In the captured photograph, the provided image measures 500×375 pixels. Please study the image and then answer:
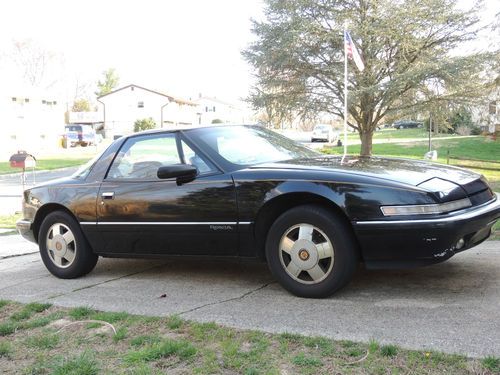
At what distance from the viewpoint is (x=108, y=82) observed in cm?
8612

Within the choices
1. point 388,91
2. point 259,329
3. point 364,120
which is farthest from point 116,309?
point 364,120

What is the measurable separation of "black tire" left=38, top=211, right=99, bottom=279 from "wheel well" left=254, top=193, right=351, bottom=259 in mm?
1965

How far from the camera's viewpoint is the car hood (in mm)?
3980

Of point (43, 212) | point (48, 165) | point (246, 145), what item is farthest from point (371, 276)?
point (48, 165)

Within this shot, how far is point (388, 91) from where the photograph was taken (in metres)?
21.5

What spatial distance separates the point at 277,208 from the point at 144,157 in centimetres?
161

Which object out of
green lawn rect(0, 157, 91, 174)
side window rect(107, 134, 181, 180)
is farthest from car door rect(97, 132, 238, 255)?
green lawn rect(0, 157, 91, 174)

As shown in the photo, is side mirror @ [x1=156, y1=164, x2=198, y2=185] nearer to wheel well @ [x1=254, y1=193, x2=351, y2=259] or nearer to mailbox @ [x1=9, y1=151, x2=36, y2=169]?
wheel well @ [x1=254, y1=193, x2=351, y2=259]

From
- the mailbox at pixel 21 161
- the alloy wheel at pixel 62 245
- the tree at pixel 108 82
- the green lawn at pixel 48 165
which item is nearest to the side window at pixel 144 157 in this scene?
the alloy wheel at pixel 62 245

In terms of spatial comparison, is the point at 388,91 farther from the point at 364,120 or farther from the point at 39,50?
the point at 39,50

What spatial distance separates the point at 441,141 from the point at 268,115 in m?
17.0

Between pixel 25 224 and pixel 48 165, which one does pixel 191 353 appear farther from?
pixel 48 165

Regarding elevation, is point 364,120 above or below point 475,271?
above

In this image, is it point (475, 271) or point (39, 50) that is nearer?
point (475, 271)
